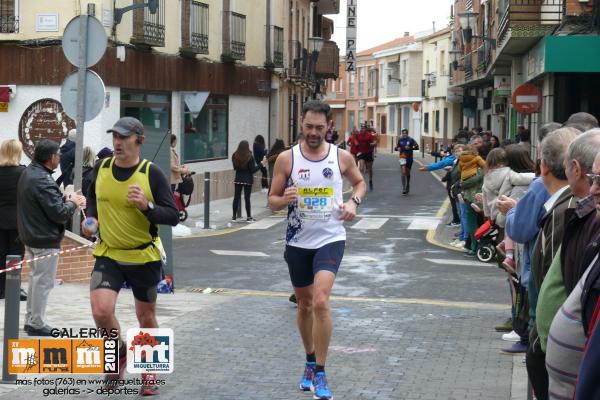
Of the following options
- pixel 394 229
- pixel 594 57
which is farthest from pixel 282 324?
pixel 594 57

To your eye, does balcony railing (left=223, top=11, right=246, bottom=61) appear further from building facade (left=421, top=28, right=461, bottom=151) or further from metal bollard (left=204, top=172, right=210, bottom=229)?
building facade (left=421, top=28, right=461, bottom=151)

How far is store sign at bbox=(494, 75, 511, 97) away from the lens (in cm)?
3409

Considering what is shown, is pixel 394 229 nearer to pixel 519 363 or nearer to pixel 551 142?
pixel 519 363

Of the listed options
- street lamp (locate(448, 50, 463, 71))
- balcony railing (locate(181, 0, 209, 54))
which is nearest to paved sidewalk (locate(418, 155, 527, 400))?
balcony railing (locate(181, 0, 209, 54))

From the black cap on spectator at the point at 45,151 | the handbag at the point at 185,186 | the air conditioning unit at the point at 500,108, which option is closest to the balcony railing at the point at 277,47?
the air conditioning unit at the point at 500,108

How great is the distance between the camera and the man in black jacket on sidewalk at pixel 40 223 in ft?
30.6

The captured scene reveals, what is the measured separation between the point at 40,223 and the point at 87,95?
420 centimetres

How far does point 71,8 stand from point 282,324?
13.0 metres

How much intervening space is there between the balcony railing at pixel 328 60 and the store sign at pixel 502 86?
448 inches

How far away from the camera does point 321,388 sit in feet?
23.9

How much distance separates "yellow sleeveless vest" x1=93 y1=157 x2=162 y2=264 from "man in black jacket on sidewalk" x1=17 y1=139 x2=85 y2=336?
6.79ft

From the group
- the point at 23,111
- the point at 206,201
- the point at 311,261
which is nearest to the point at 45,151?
the point at 311,261

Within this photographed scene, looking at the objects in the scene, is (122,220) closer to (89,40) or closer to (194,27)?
(89,40)

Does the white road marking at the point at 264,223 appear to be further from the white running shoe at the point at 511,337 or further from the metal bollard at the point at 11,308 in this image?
the metal bollard at the point at 11,308
